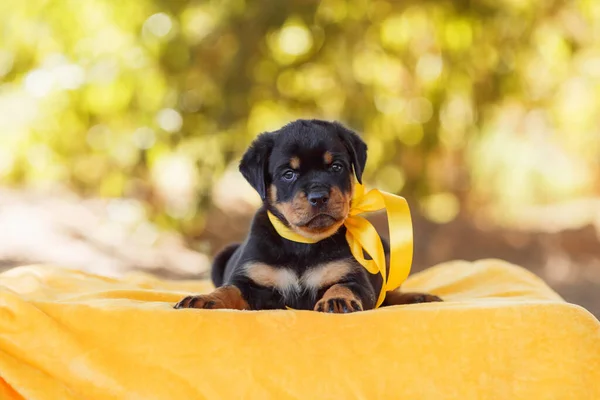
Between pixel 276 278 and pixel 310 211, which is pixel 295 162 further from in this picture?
pixel 276 278

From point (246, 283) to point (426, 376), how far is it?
1001 millimetres

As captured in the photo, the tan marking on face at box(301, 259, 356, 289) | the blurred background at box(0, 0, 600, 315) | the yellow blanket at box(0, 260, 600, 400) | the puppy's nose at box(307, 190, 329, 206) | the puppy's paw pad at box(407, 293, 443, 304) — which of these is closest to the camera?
the yellow blanket at box(0, 260, 600, 400)

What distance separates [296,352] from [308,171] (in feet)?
3.05

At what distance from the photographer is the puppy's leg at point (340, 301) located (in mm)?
2910

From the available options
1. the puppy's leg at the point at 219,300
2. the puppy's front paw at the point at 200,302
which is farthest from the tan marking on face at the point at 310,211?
the puppy's front paw at the point at 200,302

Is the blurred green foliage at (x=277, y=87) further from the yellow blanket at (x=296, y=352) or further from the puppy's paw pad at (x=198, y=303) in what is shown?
the yellow blanket at (x=296, y=352)

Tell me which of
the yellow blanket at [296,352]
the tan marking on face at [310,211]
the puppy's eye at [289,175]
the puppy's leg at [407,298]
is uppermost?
the puppy's eye at [289,175]

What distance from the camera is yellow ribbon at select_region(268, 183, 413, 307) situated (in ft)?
10.8

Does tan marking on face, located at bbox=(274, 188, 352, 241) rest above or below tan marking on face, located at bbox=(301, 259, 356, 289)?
above

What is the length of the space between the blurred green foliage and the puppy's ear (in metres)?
4.05

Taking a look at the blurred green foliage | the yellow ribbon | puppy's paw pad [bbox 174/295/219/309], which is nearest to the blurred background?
the blurred green foliage

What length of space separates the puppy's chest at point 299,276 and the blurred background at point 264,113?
391 centimetres

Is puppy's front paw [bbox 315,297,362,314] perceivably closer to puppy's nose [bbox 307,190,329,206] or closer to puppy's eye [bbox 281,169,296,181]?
puppy's nose [bbox 307,190,329,206]

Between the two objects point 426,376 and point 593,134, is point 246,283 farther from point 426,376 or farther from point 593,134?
point 593,134
